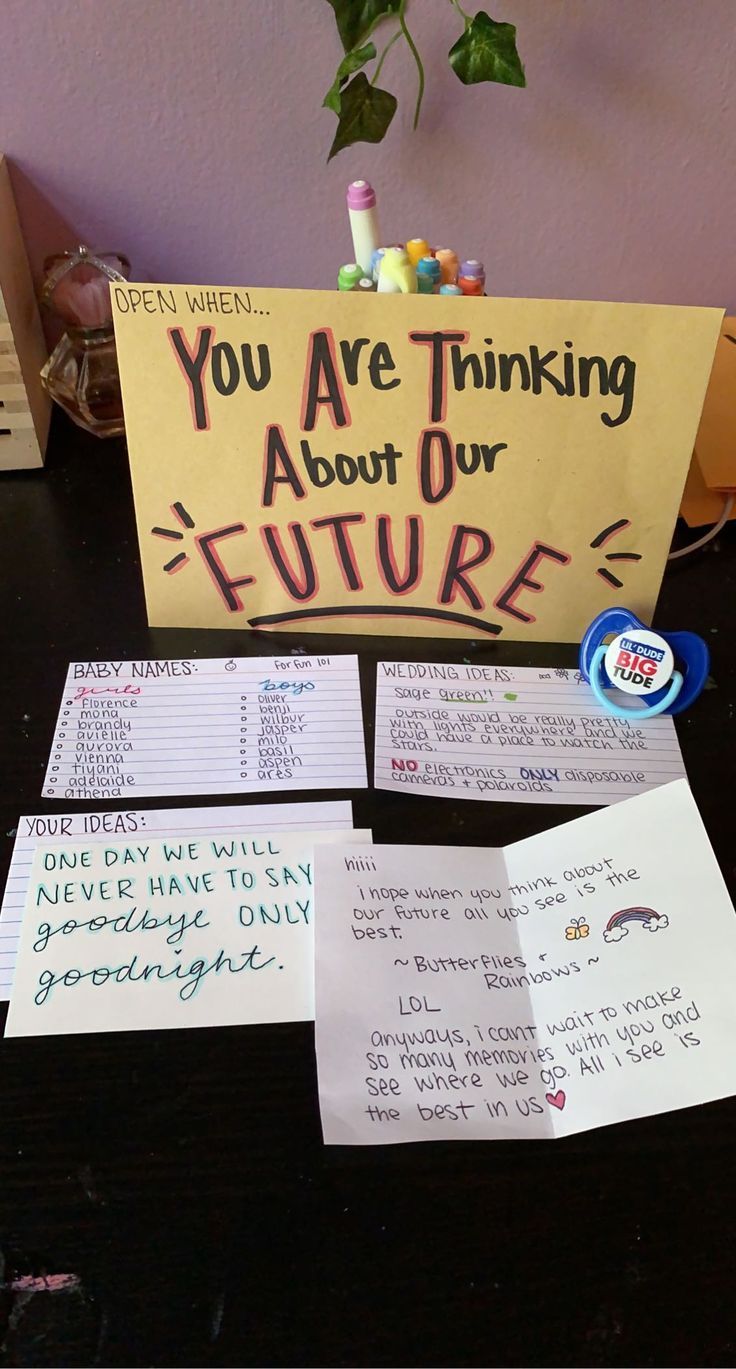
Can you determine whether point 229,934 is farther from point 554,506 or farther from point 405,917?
point 554,506

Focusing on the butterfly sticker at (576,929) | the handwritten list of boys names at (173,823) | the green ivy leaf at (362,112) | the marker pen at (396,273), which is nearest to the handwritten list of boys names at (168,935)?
the handwritten list of boys names at (173,823)

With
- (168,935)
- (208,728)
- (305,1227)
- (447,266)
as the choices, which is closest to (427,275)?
(447,266)

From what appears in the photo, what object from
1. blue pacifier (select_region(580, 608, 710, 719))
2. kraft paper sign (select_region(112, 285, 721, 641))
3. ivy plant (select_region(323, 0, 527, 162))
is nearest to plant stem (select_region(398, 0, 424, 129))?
ivy plant (select_region(323, 0, 527, 162))

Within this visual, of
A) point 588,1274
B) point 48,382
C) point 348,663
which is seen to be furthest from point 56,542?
point 588,1274

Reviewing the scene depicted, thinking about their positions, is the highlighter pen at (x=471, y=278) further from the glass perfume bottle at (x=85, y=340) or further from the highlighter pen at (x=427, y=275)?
the glass perfume bottle at (x=85, y=340)

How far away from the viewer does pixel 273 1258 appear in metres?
0.43

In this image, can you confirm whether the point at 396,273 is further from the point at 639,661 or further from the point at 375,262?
the point at 639,661

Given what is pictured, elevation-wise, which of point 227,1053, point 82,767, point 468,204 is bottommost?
point 227,1053

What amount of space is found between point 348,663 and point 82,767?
7.4 inches

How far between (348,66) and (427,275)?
204 millimetres

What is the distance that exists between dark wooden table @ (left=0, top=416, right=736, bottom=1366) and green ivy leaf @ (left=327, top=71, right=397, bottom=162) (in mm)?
631

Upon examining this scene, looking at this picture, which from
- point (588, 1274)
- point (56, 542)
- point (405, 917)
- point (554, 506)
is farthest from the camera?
point (56, 542)

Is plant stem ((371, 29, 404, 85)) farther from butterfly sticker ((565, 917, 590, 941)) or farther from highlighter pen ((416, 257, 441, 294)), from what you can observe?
butterfly sticker ((565, 917, 590, 941))

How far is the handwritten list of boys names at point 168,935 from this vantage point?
0.50 m
